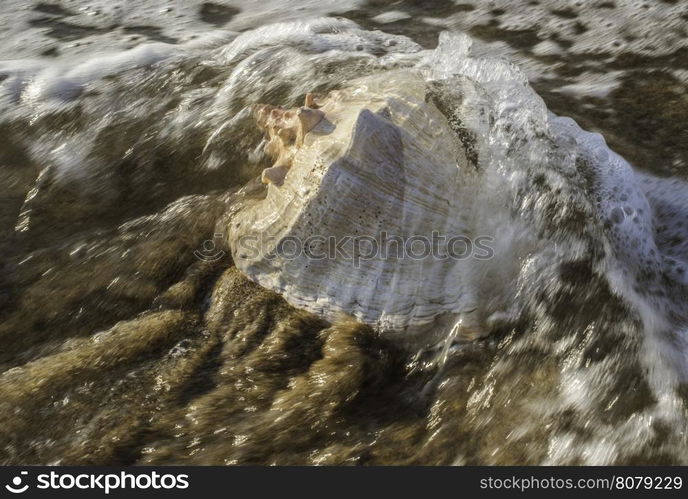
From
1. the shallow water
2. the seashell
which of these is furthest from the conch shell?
the shallow water

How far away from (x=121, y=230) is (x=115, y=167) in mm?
599

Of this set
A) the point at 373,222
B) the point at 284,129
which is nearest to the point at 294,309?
the point at 373,222

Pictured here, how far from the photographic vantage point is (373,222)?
3.11 metres

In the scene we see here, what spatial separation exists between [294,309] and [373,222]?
59 cm

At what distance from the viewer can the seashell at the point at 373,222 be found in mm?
3102

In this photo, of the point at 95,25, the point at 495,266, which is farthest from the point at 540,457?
the point at 95,25

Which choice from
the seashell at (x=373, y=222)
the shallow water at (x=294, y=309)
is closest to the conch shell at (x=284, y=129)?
the seashell at (x=373, y=222)

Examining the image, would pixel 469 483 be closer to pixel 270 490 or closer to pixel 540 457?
pixel 540 457

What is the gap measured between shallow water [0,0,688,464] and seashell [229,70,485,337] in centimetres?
13

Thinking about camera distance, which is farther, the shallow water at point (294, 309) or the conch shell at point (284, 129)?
the conch shell at point (284, 129)

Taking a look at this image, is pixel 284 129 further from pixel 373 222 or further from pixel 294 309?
pixel 294 309

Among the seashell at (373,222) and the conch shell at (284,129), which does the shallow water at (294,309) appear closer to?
the seashell at (373,222)

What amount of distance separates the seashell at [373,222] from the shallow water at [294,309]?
13 cm

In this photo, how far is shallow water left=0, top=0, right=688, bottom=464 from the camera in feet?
9.24
